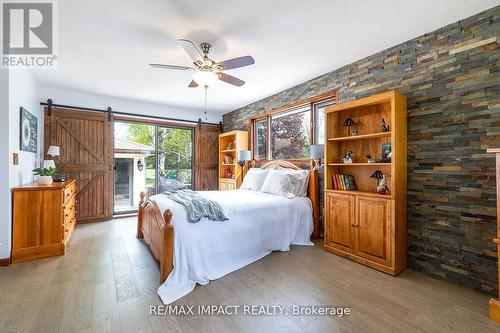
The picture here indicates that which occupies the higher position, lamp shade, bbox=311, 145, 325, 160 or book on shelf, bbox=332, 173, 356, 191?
lamp shade, bbox=311, 145, 325, 160

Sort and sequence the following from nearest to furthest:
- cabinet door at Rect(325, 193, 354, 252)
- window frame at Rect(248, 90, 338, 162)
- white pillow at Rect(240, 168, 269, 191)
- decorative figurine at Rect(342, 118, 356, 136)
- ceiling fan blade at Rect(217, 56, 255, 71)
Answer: ceiling fan blade at Rect(217, 56, 255, 71) → cabinet door at Rect(325, 193, 354, 252) → decorative figurine at Rect(342, 118, 356, 136) → window frame at Rect(248, 90, 338, 162) → white pillow at Rect(240, 168, 269, 191)

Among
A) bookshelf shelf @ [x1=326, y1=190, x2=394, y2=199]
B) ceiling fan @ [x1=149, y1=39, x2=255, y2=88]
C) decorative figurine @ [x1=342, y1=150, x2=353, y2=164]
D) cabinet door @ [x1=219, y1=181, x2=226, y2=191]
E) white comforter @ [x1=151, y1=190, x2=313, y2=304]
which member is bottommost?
white comforter @ [x1=151, y1=190, x2=313, y2=304]

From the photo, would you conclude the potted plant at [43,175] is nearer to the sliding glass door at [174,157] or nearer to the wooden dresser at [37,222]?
the wooden dresser at [37,222]

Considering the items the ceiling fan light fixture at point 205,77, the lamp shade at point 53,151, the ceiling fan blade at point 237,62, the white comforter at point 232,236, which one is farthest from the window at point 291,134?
the lamp shade at point 53,151

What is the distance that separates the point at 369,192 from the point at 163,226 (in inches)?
100.0

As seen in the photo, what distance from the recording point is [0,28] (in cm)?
237

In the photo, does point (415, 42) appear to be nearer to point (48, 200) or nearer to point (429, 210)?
point (429, 210)

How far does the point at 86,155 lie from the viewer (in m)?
4.64

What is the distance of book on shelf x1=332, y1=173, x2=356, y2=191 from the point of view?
3121mm

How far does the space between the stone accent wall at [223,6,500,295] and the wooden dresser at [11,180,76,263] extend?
4.47m

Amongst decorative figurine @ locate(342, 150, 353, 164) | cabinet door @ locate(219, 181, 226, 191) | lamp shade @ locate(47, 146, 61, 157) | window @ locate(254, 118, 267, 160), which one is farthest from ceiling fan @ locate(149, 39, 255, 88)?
cabinet door @ locate(219, 181, 226, 191)

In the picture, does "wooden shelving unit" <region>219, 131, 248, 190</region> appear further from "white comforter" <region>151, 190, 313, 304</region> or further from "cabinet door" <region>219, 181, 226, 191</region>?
"white comforter" <region>151, 190, 313, 304</region>

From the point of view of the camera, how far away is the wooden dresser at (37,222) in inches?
107

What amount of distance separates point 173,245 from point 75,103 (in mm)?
4200
